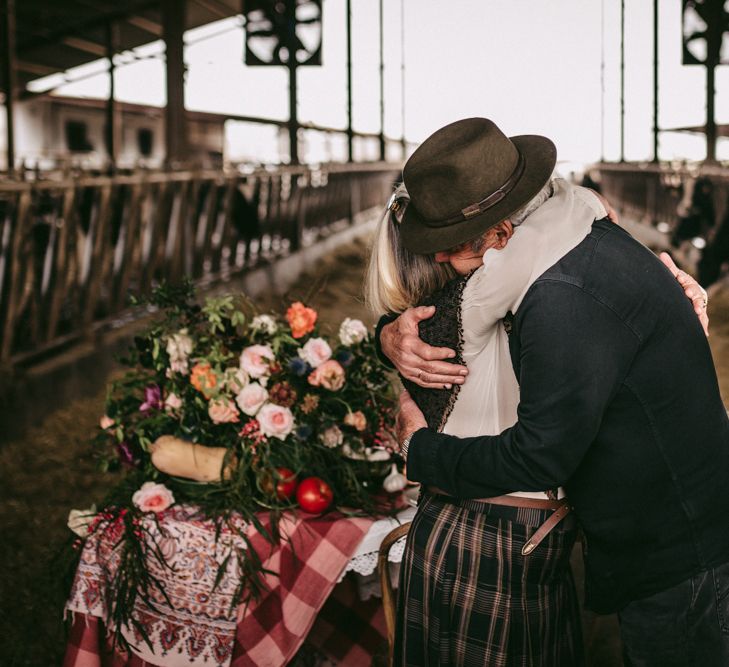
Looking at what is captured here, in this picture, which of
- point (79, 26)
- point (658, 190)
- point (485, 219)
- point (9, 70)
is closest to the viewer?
point (485, 219)

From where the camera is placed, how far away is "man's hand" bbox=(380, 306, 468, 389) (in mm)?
1703

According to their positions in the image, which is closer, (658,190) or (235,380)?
(235,380)

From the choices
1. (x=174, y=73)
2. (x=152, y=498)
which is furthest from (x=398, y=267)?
(x=174, y=73)

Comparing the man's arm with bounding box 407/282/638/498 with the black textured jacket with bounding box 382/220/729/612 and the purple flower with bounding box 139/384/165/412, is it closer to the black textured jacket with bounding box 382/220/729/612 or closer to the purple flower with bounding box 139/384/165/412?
the black textured jacket with bounding box 382/220/729/612

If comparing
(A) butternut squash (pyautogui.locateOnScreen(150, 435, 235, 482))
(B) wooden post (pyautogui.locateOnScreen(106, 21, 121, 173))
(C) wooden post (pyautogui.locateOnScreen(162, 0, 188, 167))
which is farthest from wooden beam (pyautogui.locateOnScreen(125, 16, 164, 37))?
(A) butternut squash (pyautogui.locateOnScreen(150, 435, 235, 482))

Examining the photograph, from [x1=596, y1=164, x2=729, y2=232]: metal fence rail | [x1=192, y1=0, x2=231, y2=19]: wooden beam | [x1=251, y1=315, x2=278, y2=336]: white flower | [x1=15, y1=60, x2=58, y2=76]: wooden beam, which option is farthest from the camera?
[x1=15, y1=60, x2=58, y2=76]: wooden beam

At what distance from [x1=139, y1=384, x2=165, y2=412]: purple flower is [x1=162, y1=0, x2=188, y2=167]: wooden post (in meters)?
7.83

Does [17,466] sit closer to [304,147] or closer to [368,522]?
[368,522]

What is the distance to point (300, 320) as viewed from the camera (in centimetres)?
245

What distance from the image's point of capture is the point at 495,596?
1.77 meters

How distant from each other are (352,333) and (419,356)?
0.79m

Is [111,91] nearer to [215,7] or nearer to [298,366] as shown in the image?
[215,7]

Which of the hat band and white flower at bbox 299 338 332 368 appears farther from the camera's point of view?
white flower at bbox 299 338 332 368

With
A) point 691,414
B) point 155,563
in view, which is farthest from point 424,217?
point 155,563
